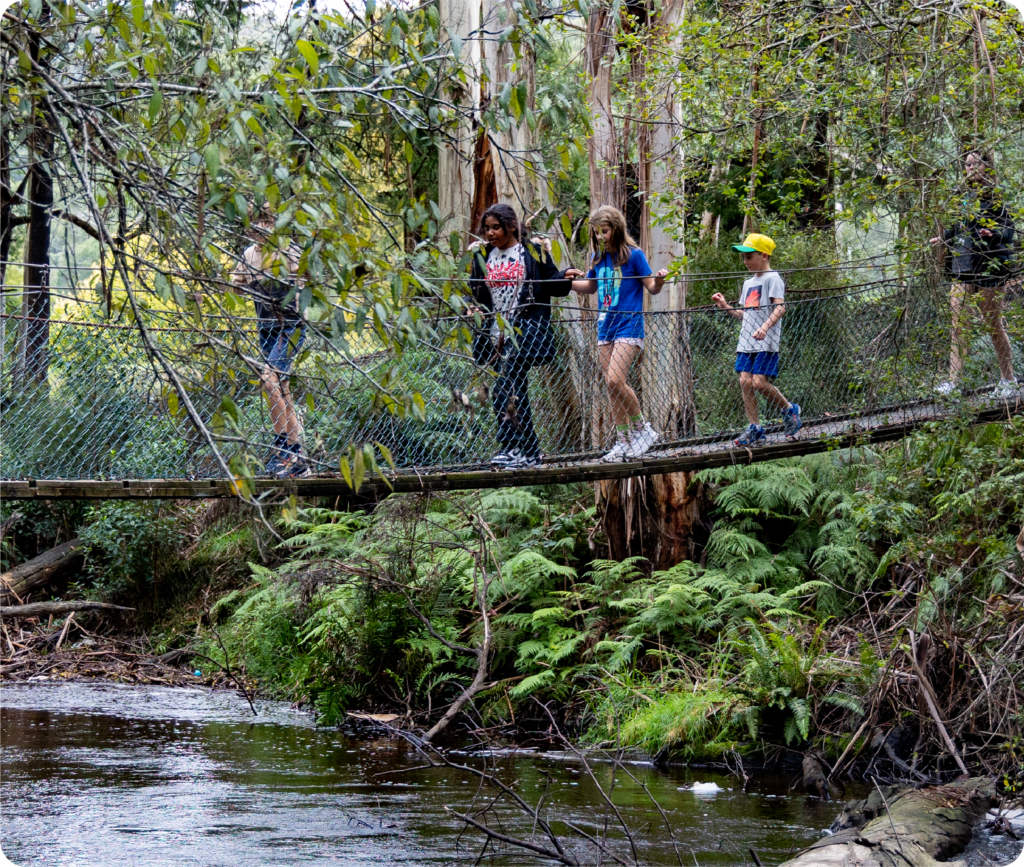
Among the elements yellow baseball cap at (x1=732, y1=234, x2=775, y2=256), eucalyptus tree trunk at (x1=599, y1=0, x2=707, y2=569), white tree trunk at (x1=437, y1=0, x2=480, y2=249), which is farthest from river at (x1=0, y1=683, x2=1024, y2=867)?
white tree trunk at (x1=437, y1=0, x2=480, y2=249)

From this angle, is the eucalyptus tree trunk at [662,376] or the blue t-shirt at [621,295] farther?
the eucalyptus tree trunk at [662,376]

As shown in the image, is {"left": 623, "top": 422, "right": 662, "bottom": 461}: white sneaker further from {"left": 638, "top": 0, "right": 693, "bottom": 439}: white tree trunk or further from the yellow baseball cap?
the yellow baseball cap

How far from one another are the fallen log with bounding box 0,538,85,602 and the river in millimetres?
2791

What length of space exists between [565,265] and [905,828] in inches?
158

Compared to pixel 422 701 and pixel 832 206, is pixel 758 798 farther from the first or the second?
pixel 832 206

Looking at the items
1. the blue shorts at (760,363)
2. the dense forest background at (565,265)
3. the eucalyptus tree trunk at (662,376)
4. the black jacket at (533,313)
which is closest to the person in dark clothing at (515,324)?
the black jacket at (533,313)

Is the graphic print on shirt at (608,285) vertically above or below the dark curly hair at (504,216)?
below

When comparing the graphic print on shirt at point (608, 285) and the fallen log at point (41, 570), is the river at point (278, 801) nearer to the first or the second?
the graphic print on shirt at point (608, 285)

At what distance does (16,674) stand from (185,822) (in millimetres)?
4039

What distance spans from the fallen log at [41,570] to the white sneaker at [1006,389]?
6.73 m

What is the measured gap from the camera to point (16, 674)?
7211 millimetres

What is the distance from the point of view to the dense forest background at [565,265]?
2.12m

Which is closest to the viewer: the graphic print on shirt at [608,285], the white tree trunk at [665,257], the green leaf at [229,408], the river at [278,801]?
the green leaf at [229,408]

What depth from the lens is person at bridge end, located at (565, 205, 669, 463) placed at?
5.03m
